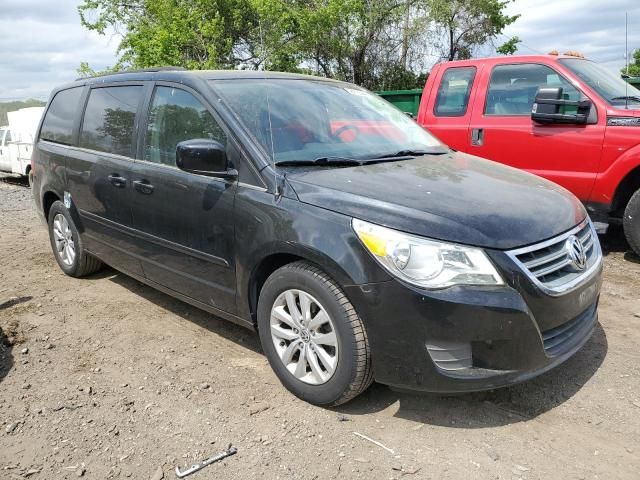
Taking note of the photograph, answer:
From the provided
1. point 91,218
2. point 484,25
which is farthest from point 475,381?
point 484,25

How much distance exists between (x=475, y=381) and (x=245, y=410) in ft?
3.94

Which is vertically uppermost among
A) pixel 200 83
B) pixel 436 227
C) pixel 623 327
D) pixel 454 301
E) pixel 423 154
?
pixel 200 83

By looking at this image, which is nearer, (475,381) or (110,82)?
(475,381)

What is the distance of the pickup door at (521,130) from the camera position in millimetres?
5289

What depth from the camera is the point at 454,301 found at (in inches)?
96.2

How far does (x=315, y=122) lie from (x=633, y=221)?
3.25 meters

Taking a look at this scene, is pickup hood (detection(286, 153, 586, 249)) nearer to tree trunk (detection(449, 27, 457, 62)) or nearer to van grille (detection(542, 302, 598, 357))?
van grille (detection(542, 302, 598, 357))

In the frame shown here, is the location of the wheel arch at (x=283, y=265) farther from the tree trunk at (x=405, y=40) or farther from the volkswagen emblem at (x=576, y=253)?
the tree trunk at (x=405, y=40)

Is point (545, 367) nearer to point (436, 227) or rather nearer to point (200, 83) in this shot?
point (436, 227)

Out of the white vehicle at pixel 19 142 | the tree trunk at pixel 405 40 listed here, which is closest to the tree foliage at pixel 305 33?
the tree trunk at pixel 405 40

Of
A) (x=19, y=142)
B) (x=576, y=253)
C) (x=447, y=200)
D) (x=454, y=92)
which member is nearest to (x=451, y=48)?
(x=19, y=142)

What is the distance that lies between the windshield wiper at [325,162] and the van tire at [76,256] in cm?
258

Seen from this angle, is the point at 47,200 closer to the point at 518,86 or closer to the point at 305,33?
the point at 518,86

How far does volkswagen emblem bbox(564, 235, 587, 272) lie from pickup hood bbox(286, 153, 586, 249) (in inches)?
2.9
